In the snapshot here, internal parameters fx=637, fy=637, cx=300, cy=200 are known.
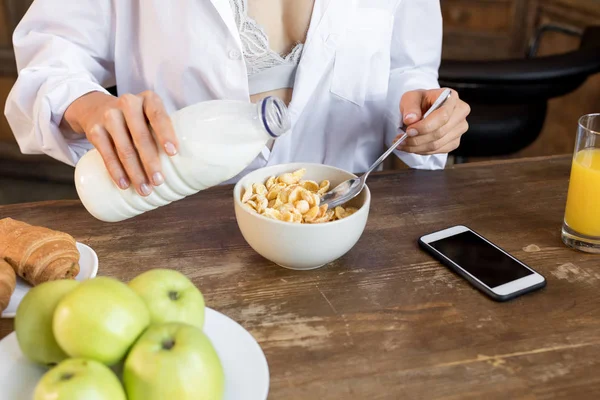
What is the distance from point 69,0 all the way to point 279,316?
73cm

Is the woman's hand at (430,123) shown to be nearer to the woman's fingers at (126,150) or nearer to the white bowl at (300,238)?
the white bowl at (300,238)

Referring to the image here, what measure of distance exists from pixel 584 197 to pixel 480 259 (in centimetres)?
20

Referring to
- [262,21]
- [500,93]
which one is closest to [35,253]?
[262,21]

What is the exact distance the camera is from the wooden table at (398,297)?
27.6 inches

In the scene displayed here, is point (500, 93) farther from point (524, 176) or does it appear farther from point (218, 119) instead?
point (218, 119)

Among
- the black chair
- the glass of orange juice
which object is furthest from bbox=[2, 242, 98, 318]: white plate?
the black chair

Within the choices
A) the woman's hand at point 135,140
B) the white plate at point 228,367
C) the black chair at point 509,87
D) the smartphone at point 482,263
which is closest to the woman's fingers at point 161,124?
the woman's hand at point 135,140

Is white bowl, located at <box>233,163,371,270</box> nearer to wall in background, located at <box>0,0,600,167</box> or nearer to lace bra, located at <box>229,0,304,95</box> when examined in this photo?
lace bra, located at <box>229,0,304,95</box>

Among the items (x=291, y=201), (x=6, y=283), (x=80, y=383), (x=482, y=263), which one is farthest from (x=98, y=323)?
(x=482, y=263)

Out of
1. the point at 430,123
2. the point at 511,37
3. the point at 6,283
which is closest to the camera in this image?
the point at 6,283

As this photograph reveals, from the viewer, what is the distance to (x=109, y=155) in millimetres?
797

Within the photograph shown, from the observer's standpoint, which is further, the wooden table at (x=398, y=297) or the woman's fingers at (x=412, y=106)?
the woman's fingers at (x=412, y=106)

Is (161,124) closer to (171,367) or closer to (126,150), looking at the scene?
(126,150)

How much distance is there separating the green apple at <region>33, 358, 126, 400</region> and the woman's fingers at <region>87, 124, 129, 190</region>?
0.30 m
